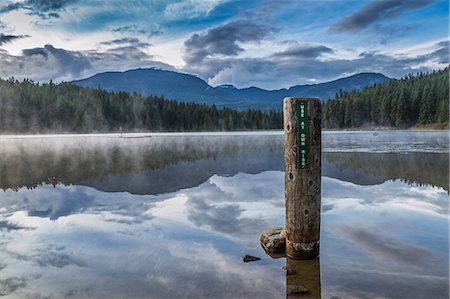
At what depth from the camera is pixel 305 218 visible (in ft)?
26.5

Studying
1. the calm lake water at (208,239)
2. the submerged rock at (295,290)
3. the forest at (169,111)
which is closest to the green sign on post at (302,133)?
the calm lake water at (208,239)

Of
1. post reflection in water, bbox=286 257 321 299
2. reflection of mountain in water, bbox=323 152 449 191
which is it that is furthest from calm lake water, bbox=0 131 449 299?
reflection of mountain in water, bbox=323 152 449 191

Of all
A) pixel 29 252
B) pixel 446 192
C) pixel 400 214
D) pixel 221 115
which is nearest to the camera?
pixel 29 252

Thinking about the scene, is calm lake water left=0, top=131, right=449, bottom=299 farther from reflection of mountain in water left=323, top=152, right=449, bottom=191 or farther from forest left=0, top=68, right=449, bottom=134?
forest left=0, top=68, right=449, bottom=134

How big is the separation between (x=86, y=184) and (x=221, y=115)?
530 ft

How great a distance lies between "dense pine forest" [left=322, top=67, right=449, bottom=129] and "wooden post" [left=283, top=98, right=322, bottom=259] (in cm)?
12972

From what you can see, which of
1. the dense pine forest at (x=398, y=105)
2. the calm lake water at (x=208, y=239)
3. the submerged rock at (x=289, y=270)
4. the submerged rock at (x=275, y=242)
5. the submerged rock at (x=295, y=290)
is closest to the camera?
the submerged rock at (x=295, y=290)

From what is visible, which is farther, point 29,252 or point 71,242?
point 71,242

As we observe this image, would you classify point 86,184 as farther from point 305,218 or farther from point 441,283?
point 441,283

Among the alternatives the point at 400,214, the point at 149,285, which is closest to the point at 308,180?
the point at 149,285

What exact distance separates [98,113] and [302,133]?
14976 cm

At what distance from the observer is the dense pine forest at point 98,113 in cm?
13325

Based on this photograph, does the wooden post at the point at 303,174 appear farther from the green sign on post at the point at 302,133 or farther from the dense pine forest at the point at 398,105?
the dense pine forest at the point at 398,105

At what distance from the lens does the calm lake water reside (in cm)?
673
